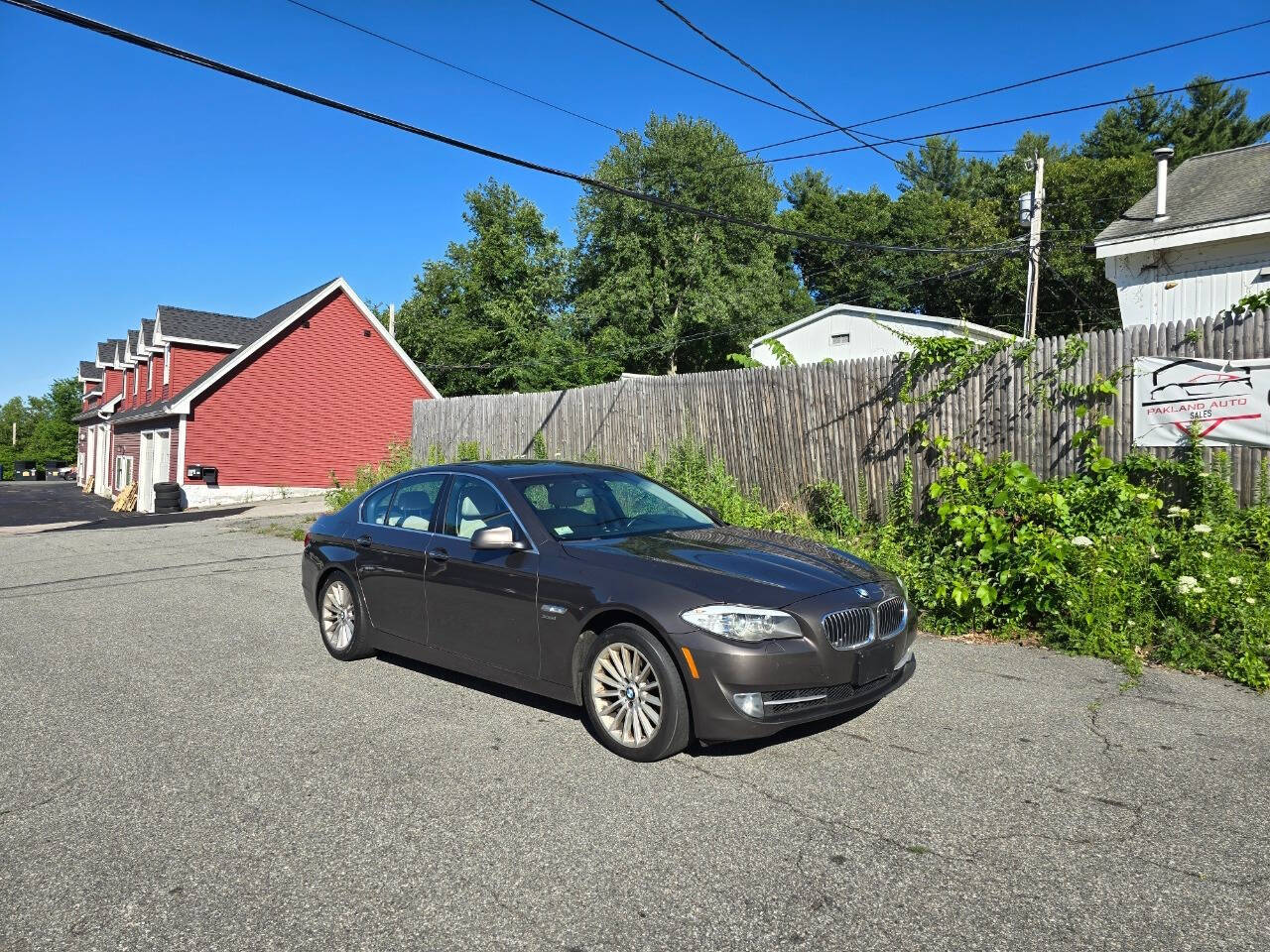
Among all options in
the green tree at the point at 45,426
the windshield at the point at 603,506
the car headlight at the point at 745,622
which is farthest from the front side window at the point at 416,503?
the green tree at the point at 45,426

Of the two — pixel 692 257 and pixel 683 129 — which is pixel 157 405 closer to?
pixel 692 257

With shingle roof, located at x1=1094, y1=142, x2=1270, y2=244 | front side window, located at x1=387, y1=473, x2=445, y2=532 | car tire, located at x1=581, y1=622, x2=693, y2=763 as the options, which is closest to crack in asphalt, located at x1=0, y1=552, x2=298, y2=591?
front side window, located at x1=387, y1=473, x2=445, y2=532

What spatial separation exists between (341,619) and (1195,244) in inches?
584

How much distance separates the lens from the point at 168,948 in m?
2.79

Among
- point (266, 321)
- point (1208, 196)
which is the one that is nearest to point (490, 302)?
point (266, 321)

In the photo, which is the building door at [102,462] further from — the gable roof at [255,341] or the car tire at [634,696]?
the car tire at [634,696]

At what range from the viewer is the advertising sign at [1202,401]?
24.6 ft

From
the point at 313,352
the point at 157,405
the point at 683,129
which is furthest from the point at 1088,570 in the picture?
the point at 683,129

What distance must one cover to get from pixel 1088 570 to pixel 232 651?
6.60 metres

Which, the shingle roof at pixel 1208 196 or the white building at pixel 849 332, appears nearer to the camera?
the shingle roof at pixel 1208 196

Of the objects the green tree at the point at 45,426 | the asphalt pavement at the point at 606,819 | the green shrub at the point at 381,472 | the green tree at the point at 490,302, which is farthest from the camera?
the green tree at the point at 45,426

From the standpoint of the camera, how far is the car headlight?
13.7 ft

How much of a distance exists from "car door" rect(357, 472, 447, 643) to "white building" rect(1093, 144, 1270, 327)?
1317 centimetres

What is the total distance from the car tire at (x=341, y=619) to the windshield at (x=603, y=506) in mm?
1686
